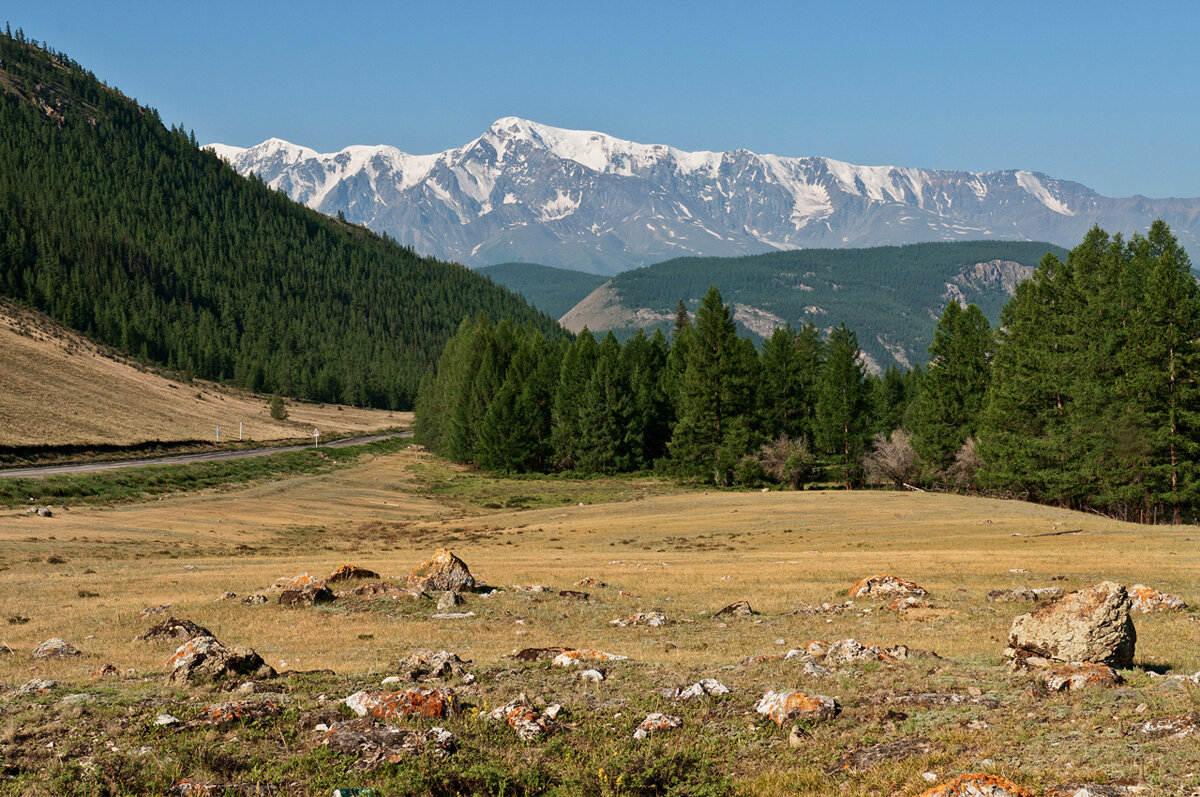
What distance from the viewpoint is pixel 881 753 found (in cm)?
1002

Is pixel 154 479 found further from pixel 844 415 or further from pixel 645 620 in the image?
pixel 844 415

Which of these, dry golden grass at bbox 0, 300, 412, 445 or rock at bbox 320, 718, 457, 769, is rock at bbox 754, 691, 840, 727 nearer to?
rock at bbox 320, 718, 457, 769

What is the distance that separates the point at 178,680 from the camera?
1309 cm

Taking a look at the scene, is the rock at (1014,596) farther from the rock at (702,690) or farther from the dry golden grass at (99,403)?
the dry golden grass at (99,403)

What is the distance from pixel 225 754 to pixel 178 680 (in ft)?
13.1

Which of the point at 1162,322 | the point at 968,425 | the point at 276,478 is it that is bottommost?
the point at 276,478

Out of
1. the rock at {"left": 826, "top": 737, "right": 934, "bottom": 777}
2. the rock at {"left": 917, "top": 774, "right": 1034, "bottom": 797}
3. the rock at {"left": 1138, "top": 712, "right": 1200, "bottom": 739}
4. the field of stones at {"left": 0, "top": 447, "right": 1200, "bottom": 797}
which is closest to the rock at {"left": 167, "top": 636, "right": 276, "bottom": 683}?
the field of stones at {"left": 0, "top": 447, "right": 1200, "bottom": 797}

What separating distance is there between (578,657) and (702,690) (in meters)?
3.08

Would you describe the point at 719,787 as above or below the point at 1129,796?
below

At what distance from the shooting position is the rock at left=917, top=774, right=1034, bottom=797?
8.15 m

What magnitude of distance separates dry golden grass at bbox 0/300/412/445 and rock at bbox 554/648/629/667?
285 ft

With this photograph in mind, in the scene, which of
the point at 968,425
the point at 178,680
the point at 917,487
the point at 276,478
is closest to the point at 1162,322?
the point at 968,425

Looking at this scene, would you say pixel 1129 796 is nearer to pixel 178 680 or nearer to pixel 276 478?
pixel 178 680

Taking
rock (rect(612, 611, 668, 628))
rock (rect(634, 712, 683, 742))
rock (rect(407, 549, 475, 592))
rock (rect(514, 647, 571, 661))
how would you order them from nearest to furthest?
rock (rect(634, 712, 683, 742)), rock (rect(514, 647, 571, 661)), rock (rect(612, 611, 668, 628)), rock (rect(407, 549, 475, 592))
